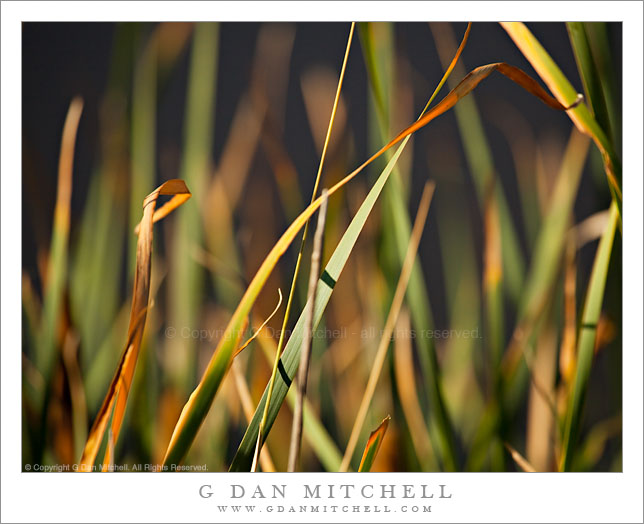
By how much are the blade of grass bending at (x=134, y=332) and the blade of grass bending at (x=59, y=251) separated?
3.9 inches

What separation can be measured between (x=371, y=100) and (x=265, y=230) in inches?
5.4

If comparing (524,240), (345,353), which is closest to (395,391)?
(345,353)

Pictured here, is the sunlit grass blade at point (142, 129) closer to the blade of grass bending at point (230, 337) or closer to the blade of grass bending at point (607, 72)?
the blade of grass bending at point (230, 337)

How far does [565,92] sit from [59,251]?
0.38 meters

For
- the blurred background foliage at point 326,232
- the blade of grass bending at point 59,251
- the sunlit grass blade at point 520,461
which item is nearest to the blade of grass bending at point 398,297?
the blurred background foliage at point 326,232

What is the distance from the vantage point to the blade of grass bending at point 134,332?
0.91 ft

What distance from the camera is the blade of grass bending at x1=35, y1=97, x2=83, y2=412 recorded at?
369 mm

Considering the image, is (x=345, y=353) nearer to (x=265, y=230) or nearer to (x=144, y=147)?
(x=265, y=230)

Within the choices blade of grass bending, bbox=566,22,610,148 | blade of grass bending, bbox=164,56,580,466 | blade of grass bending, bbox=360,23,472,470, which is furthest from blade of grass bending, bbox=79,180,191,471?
blade of grass bending, bbox=566,22,610,148

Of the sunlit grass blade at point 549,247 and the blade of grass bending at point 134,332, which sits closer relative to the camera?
the blade of grass bending at point 134,332

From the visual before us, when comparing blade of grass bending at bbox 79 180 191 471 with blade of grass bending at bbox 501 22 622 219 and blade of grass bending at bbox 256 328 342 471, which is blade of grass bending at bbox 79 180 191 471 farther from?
blade of grass bending at bbox 501 22 622 219

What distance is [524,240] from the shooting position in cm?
41

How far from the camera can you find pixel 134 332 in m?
0.30

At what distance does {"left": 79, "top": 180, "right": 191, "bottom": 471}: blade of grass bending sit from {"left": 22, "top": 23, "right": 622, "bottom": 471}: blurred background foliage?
0.27 ft
